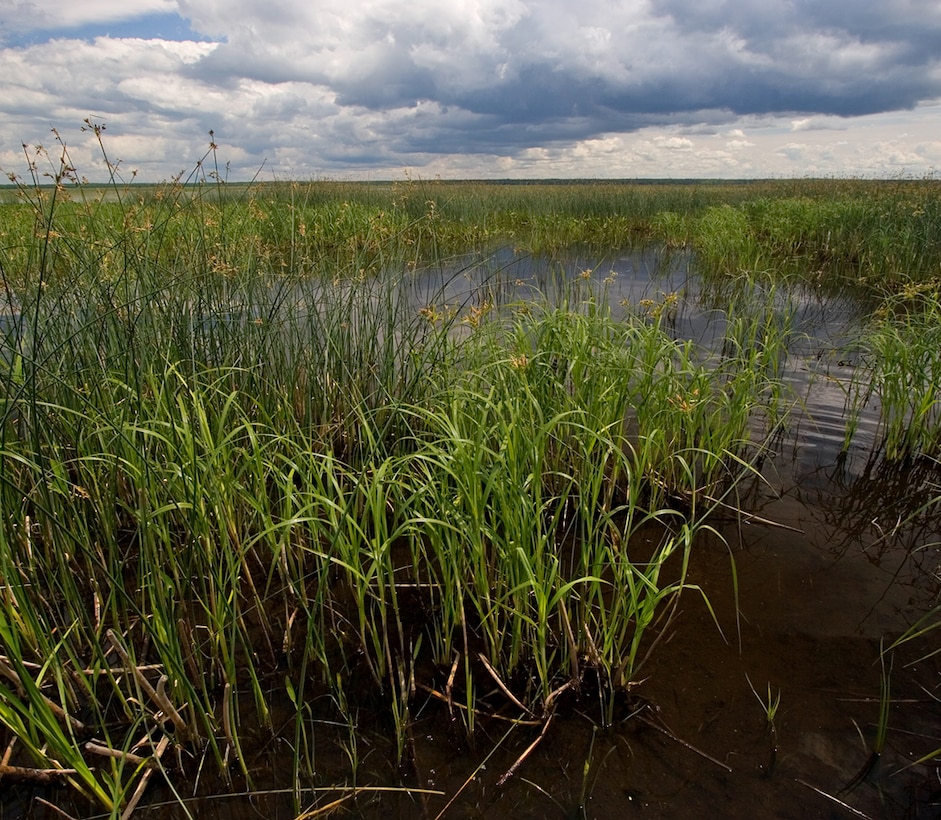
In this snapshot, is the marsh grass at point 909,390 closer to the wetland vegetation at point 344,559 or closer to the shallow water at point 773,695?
the wetland vegetation at point 344,559

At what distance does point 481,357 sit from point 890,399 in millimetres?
2548

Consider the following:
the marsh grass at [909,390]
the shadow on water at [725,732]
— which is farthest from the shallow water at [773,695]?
the marsh grass at [909,390]

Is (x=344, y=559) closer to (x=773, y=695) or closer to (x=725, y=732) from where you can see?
(x=725, y=732)

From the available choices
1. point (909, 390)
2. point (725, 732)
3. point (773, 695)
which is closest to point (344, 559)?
point (725, 732)

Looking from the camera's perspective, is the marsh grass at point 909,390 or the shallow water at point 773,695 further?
the marsh grass at point 909,390

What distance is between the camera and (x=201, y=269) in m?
3.31

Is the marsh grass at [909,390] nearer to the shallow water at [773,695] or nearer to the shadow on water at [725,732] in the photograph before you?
the shallow water at [773,695]

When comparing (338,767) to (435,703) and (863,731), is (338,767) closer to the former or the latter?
(435,703)

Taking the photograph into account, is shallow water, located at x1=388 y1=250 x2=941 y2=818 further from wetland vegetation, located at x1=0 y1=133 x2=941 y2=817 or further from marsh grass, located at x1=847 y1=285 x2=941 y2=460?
marsh grass, located at x1=847 y1=285 x2=941 y2=460

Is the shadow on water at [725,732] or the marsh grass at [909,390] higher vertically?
the marsh grass at [909,390]

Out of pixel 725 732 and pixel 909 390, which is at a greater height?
pixel 909 390

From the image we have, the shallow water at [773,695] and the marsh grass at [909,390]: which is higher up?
the marsh grass at [909,390]

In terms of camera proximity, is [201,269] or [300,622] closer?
[300,622]

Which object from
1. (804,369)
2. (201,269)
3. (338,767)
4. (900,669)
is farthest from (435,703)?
(804,369)
